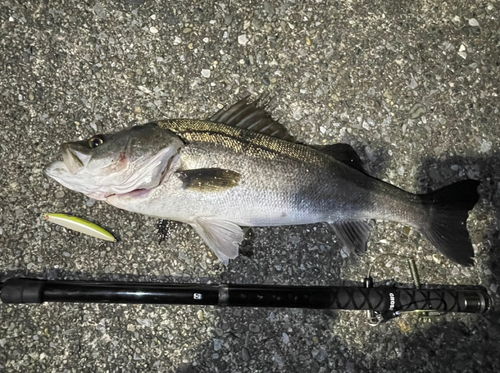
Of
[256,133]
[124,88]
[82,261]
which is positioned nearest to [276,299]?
[256,133]

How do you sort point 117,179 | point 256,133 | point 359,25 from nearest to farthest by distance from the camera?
1. point 117,179
2. point 256,133
3. point 359,25

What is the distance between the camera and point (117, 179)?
229 centimetres

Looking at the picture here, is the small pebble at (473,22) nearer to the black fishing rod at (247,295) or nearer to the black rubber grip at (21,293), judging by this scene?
the black fishing rod at (247,295)

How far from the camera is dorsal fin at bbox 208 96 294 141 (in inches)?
102

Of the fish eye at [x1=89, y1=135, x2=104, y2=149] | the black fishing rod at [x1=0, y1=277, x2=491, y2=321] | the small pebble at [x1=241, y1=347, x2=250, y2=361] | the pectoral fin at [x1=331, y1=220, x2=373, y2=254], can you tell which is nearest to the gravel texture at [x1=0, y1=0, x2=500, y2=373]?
the small pebble at [x1=241, y1=347, x2=250, y2=361]

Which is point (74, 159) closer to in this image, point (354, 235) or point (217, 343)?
point (217, 343)

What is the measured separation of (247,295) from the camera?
2.31 m

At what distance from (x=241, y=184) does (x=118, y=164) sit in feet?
2.39

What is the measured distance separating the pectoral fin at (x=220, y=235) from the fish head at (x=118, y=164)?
15.3 inches

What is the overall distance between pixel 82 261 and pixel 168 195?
32.4 inches

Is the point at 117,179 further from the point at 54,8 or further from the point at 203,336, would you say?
the point at 54,8

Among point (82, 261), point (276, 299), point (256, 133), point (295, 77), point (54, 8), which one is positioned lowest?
point (82, 261)

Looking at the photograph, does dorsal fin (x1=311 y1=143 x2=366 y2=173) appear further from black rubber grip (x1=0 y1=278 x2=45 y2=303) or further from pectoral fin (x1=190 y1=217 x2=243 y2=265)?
black rubber grip (x1=0 y1=278 x2=45 y2=303)

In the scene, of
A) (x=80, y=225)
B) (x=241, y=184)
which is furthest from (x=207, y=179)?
(x=80, y=225)
